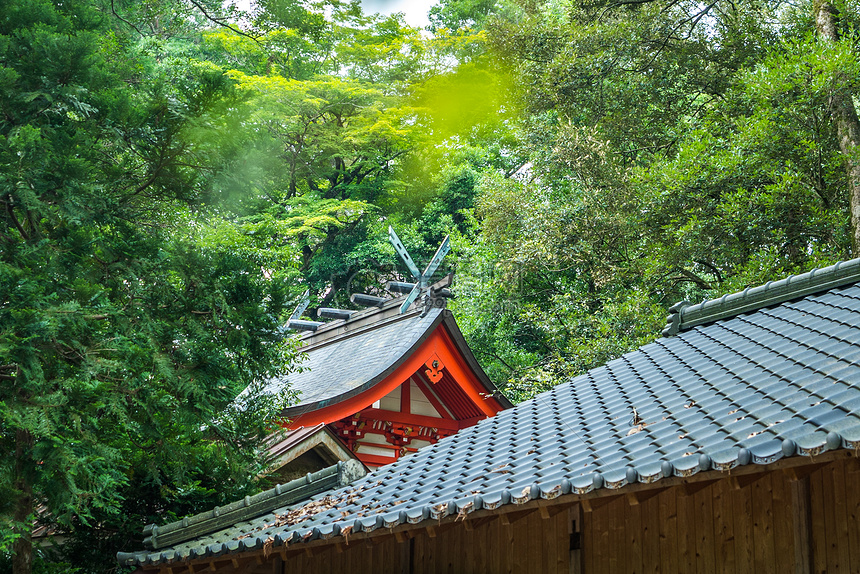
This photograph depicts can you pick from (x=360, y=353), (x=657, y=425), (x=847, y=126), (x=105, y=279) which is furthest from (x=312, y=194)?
(x=657, y=425)

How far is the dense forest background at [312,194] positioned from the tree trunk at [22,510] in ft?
0.07

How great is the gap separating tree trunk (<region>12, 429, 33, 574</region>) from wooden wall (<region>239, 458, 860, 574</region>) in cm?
252

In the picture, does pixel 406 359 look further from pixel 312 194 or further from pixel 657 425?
pixel 312 194

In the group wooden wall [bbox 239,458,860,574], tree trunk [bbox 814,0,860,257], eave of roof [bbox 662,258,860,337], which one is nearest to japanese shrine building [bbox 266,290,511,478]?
wooden wall [bbox 239,458,860,574]

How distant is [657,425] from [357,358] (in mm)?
7776

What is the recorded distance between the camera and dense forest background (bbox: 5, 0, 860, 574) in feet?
17.5

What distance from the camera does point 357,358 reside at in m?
12.0

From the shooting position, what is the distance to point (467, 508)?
4.31 metres

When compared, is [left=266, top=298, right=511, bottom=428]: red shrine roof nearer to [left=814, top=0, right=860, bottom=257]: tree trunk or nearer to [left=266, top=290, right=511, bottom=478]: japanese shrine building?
[left=266, top=290, right=511, bottom=478]: japanese shrine building

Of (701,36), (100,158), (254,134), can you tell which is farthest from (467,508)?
(701,36)

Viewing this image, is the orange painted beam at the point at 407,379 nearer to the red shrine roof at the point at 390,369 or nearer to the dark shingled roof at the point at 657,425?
the red shrine roof at the point at 390,369

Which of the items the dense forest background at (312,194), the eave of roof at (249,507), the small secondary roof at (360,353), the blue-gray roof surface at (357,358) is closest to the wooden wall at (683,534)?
the eave of roof at (249,507)

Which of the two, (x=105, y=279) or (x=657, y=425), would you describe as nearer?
(x=657, y=425)

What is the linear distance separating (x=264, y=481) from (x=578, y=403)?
12.9 ft
